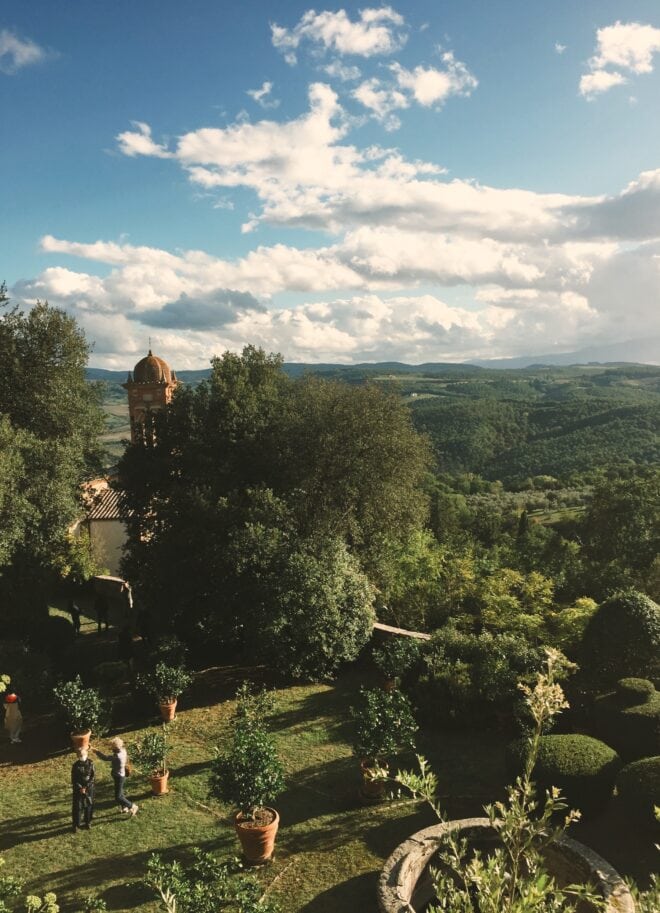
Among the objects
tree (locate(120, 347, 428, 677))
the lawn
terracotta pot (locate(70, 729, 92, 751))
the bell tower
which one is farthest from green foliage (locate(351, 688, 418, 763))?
the bell tower

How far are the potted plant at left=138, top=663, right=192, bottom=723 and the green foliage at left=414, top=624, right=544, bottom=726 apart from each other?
17.9 feet

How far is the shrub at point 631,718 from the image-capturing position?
998cm

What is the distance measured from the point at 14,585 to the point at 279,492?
353 inches

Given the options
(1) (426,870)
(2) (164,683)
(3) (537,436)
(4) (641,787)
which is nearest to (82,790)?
(2) (164,683)

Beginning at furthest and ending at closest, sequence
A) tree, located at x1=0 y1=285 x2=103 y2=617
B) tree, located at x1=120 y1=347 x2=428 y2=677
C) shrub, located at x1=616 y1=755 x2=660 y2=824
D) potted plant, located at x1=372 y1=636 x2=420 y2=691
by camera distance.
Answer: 1. tree, located at x1=0 y1=285 x2=103 y2=617
2. tree, located at x1=120 y1=347 x2=428 y2=677
3. potted plant, located at x1=372 y1=636 x2=420 y2=691
4. shrub, located at x1=616 y1=755 x2=660 y2=824

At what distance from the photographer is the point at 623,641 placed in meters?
11.6

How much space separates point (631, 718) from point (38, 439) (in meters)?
17.6

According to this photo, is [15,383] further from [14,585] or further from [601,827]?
[601,827]

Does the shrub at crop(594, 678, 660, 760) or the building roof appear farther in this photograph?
the building roof

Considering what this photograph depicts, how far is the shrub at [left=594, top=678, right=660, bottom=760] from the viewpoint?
9977 millimetres

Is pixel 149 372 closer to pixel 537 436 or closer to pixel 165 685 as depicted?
pixel 165 685

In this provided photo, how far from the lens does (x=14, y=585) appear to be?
61.2ft

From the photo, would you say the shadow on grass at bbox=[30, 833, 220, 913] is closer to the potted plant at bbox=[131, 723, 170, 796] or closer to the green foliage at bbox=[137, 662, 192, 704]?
the potted plant at bbox=[131, 723, 170, 796]

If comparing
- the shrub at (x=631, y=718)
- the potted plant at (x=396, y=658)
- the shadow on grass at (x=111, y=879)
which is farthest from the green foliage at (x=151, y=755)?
the shrub at (x=631, y=718)
